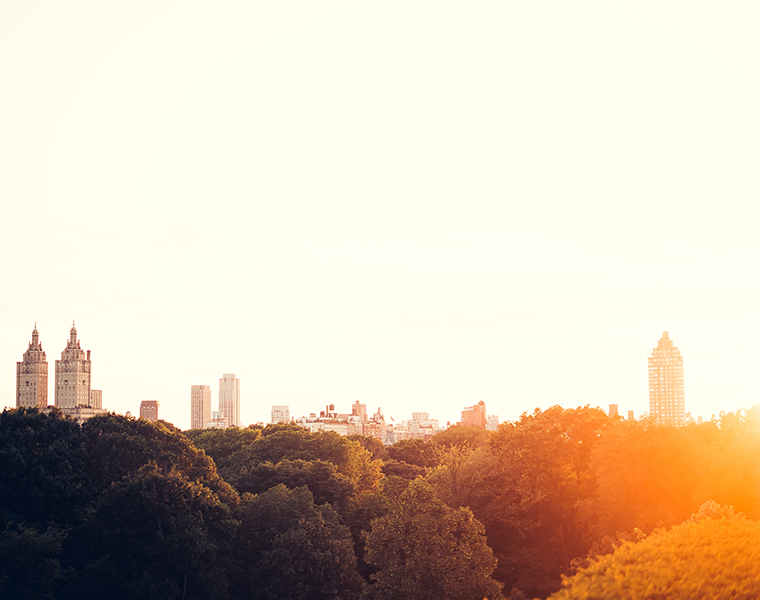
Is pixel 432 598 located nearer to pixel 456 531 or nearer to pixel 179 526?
pixel 456 531

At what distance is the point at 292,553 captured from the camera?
46.0 metres

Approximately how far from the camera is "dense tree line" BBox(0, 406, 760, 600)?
42.4 m

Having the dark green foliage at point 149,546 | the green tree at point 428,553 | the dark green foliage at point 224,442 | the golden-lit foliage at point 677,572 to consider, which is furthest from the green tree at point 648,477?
the dark green foliage at point 224,442

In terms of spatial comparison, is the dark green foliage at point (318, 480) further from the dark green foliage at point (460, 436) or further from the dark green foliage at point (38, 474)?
the dark green foliage at point (460, 436)

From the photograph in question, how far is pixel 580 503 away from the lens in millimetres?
52281

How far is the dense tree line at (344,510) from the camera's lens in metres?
42.4

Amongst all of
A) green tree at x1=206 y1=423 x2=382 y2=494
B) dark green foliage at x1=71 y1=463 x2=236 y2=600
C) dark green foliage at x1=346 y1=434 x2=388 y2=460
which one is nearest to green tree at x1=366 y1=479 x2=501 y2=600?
dark green foliage at x1=71 y1=463 x2=236 y2=600

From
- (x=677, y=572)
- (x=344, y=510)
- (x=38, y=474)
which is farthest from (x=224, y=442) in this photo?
(x=677, y=572)

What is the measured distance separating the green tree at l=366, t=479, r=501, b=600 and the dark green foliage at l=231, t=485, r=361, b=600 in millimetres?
3664

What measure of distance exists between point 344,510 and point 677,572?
42341mm

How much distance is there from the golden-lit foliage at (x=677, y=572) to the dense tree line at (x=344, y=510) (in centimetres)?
1564

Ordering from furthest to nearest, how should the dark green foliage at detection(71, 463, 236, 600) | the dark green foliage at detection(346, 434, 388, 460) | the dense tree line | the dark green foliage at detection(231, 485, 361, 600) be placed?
the dark green foliage at detection(346, 434, 388, 460), the dark green foliage at detection(231, 485, 361, 600), the dark green foliage at detection(71, 463, 236, 600), the dense tree line

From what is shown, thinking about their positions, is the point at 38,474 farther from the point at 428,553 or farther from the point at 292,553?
the point at 428,553

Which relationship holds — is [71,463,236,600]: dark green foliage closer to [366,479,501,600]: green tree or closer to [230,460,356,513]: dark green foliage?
[366,479,501,600]: green tree
